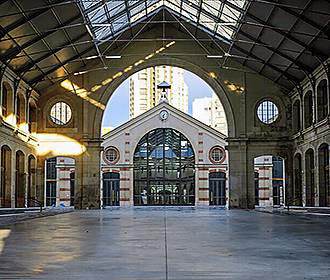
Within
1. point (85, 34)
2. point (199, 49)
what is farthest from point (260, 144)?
point (85, 34)

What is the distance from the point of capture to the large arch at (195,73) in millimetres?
40156

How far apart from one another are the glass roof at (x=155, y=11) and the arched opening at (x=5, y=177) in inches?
340

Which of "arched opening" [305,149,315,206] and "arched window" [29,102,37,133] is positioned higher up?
"arched window" [29,102,37,133]

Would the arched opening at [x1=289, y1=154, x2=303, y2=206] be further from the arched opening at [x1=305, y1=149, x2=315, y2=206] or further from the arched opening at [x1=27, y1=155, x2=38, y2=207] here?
the arched opening at [x1=27, y1=155, x2=38, y2=207]

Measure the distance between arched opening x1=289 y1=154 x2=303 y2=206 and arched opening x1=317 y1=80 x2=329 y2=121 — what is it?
577 centimetres

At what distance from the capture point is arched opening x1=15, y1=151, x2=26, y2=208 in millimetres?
37031

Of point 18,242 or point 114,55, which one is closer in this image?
point 18,242

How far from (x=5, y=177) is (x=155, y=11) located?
14193mm

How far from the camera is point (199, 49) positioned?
134ft

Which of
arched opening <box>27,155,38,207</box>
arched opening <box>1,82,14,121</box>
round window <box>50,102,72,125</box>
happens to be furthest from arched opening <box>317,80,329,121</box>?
arched opening <box>27,155,38,207</box>

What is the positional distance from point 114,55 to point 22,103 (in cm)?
722

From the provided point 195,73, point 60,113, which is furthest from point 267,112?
point 60,113

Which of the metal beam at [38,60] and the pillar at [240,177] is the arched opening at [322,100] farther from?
the metal beam at [38,60]

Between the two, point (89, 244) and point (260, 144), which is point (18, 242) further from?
point (260, 144)
